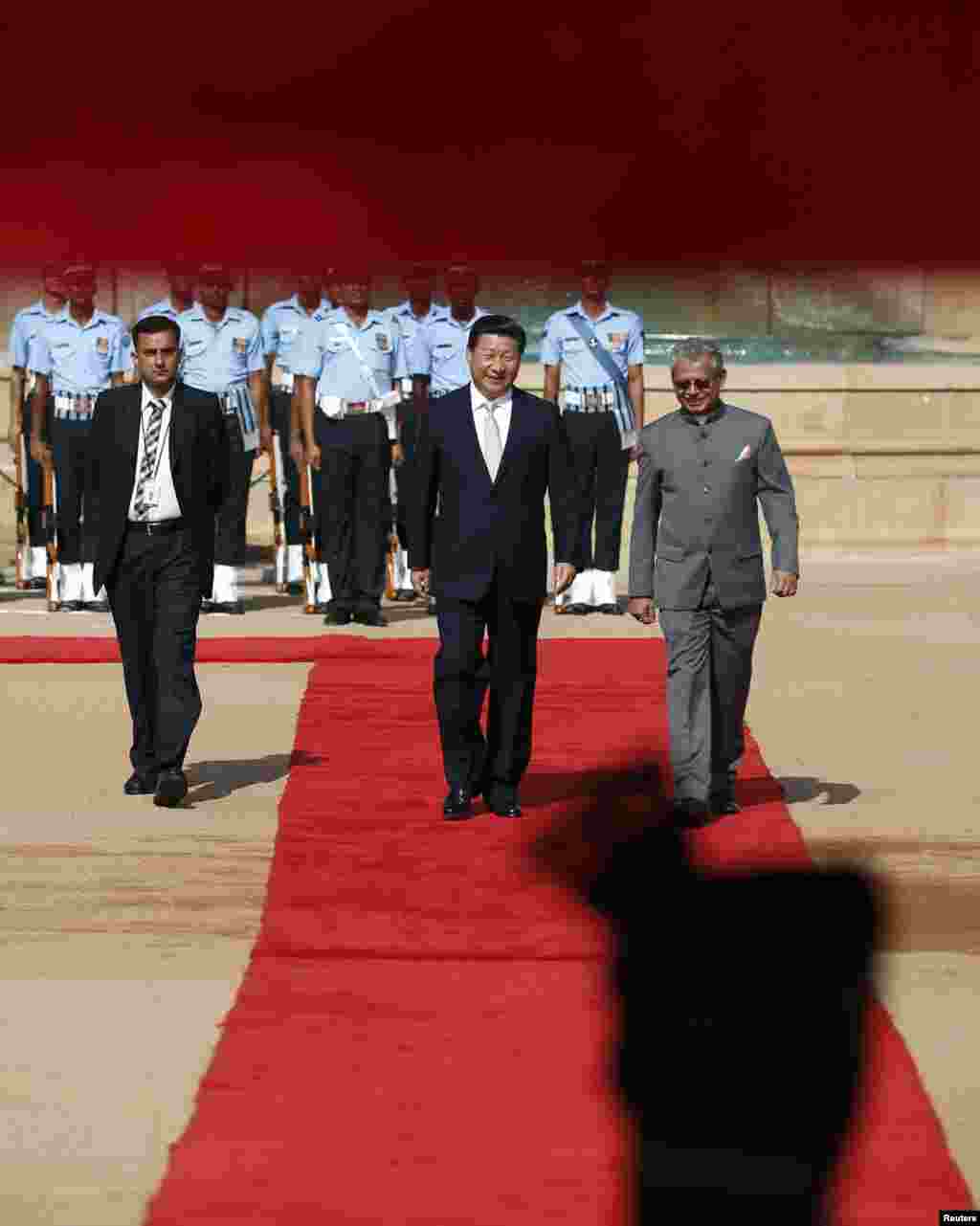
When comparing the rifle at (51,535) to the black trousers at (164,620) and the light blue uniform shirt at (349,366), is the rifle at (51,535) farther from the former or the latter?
the black trousers at (164,620)

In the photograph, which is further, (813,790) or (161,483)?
(813,790)

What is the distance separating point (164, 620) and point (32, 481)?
264 inches

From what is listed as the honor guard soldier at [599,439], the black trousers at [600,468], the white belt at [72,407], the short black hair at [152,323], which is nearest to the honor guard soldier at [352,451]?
the honor guard soldier at [599,439]

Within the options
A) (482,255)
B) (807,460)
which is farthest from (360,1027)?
(807,460)

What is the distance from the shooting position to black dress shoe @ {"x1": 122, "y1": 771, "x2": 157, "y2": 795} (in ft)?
26.7

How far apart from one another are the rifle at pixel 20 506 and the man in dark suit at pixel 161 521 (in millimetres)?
6375

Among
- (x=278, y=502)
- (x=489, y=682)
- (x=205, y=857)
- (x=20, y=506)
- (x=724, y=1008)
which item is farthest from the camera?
(x=278, y=502)

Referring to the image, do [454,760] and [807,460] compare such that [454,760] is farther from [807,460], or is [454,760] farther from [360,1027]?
[807,460]

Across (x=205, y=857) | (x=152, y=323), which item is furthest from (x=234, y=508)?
(x=152, y=323)

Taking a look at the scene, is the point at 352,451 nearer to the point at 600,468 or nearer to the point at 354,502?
the point at 354,502

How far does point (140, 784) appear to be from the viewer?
26.7 feet

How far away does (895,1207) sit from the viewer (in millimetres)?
3562

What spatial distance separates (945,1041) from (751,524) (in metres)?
2.99

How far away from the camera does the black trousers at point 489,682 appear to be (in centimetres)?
737
